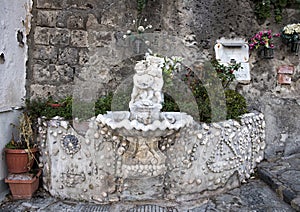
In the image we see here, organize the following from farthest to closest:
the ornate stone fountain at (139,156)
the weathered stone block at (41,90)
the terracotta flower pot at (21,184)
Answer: the weathered stone block at (41,90) → the terracotta flower pot at (21,184) → the ornate stone fountain at (139,156)

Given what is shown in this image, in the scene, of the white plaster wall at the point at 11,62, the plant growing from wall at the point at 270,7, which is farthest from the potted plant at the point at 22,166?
the plant growing from wall at the point at 270,7

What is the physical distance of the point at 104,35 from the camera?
3955mm

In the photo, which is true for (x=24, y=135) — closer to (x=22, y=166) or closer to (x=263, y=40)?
(x=22, y=166)

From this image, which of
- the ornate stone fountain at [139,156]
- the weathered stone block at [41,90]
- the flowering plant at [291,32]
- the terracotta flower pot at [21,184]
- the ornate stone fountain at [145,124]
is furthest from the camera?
the flowering plant at [291,32]

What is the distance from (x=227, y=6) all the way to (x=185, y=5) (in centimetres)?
63

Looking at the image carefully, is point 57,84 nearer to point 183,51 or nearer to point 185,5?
point 183,51

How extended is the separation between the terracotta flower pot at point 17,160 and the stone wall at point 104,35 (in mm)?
944

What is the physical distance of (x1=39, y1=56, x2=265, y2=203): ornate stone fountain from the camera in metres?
3.01

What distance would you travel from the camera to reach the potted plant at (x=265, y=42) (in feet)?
13.6

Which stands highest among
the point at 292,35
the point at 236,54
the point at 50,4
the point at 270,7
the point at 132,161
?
the point at 270,7

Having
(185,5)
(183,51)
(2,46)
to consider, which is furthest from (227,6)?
(2,46)

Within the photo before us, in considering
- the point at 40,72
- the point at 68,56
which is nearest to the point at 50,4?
the point at 68,56

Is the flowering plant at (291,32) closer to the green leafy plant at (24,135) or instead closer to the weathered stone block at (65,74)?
the weathered stone block at (65,74)

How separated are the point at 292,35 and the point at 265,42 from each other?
15.5 inches
